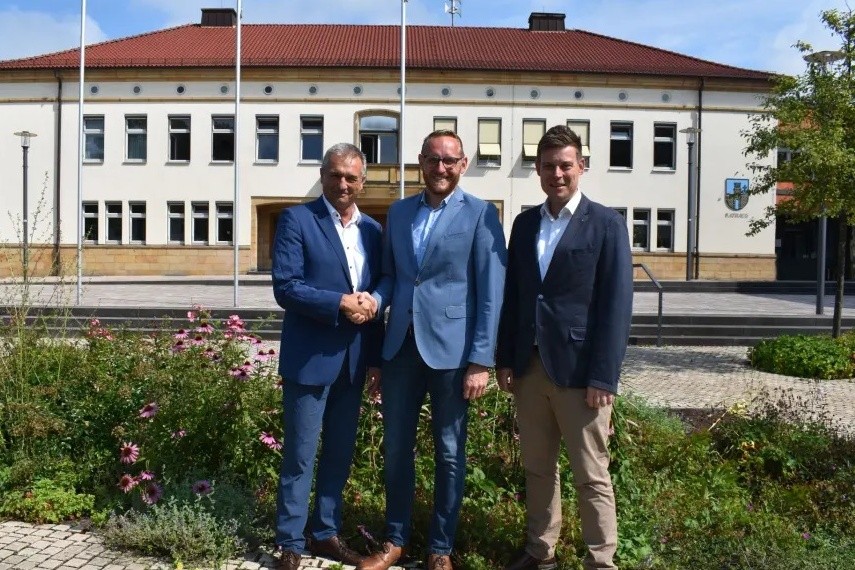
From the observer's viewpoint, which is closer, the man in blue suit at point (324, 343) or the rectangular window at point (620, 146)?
the man in blue suit at point (324, 343)

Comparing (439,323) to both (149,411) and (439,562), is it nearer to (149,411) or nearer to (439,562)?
(439,562)

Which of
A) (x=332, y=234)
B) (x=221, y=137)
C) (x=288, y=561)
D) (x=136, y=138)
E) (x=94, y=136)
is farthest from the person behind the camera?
(x=94, y=136)

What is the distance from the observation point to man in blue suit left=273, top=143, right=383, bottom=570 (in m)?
3.49

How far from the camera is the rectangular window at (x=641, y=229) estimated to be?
30.2 meters

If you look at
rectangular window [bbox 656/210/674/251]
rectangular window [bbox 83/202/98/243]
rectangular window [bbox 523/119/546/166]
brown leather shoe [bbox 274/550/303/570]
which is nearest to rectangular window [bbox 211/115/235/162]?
rectangular window [bbox 83/202/98/243]

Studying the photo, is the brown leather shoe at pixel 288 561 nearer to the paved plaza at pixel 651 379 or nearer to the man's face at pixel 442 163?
the paved plaza at pixel 651 379

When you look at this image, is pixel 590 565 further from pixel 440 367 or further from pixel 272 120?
pixel 272 120

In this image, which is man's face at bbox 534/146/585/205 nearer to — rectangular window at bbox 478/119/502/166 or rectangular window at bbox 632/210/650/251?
rectangular window at bbox 478/119/502/166

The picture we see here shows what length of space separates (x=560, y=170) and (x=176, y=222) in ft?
94.6

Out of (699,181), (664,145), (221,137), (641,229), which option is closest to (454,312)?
(641,229)

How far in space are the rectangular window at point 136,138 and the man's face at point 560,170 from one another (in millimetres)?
29532

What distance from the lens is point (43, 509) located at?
406 cm

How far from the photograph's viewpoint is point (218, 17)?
3503 cm

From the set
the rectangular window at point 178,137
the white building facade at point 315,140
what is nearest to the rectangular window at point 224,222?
the white building facade at point 315,140
